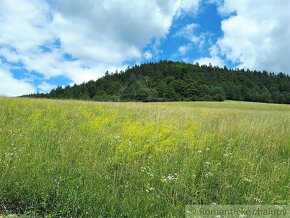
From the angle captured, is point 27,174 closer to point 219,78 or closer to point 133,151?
point 133,151

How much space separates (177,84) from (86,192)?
326ft

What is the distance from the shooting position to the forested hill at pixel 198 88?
313 ft

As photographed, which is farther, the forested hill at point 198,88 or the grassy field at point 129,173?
the forested hill at point 198,88

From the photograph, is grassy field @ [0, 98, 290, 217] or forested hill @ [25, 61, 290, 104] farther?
forested hill @ [25, 61, 290, 104]

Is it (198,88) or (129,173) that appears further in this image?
(198,88)

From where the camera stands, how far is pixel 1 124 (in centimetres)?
802

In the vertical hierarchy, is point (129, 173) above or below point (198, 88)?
below

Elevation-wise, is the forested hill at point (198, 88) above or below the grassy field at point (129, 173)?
above

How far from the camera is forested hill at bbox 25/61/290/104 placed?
95.2 m

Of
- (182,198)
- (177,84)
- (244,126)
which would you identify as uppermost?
(177,84)

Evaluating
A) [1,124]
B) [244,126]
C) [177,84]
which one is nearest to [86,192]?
[1,124]

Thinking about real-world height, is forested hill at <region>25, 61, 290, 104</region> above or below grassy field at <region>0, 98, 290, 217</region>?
above

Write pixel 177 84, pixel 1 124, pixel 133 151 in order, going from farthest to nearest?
pixel 177 84
pixel 1 124
pixel 133 151

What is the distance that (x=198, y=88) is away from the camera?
327 ft
